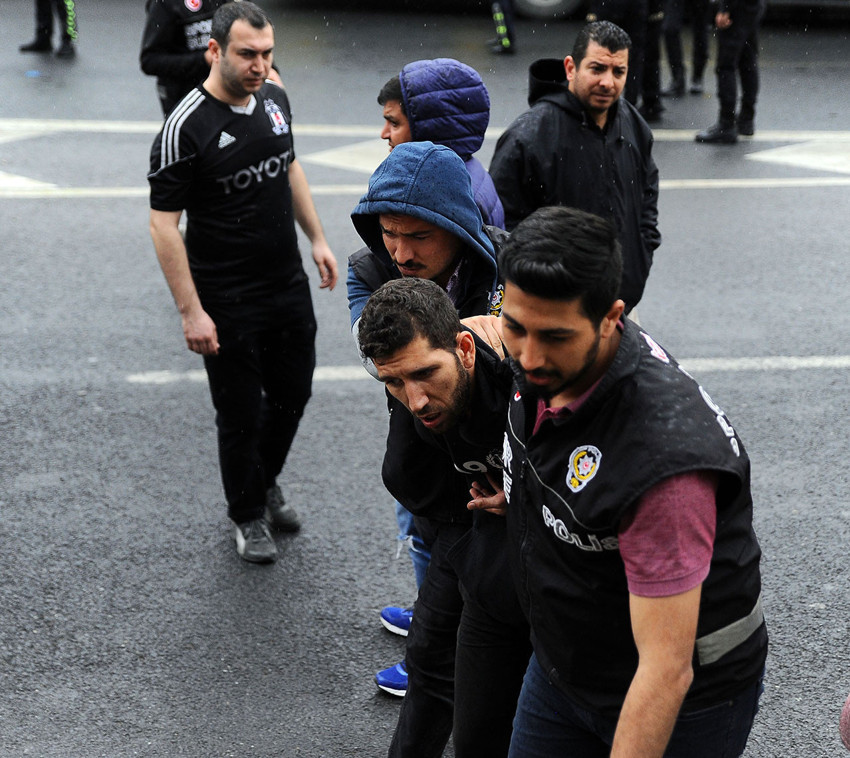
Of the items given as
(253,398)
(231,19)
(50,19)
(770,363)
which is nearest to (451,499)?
(253,398)

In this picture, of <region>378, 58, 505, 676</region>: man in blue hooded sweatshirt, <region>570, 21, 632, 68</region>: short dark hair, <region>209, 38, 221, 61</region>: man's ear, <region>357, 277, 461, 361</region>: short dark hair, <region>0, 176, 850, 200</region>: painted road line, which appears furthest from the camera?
<region>0, 176, 850, 200</region>: painted road line

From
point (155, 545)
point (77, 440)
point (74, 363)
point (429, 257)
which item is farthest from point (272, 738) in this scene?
point (74, 363)

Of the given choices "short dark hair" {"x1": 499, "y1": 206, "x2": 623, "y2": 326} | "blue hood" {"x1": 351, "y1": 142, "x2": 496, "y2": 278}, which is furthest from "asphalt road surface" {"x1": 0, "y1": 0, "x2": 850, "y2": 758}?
"short dark hair" {"x1": 499, "y1": 206, "x2": 623, "y2": 326}

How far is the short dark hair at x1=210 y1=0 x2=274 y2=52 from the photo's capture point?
4352mm

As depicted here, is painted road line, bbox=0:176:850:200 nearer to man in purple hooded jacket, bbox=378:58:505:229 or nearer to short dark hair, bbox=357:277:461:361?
man in purple hooded jacket, bbox=378:58:505:229

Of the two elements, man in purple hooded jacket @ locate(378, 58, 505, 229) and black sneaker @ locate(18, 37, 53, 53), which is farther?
black sneaker @ locate(18, 37, 53, 53)

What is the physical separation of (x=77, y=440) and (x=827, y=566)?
3307 millimetres

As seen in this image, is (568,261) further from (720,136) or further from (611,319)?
(720,136)

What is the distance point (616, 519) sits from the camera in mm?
2045

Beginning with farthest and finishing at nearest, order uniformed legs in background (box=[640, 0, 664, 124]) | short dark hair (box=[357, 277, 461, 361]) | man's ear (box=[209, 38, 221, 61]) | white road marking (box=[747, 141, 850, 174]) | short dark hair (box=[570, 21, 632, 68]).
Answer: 1. uniformed legs in background (box=[640, 0, 664, 124])
2. white road marking (box=[747, 141, 850, 174])
3. short dark hair (box=[570, 21, 632, 68])
4. man's ear (box=[209, 38, 221, 61])
5. short dark hair (box=[357, 277, 461, 361])

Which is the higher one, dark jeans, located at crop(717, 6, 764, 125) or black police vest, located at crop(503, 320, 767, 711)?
black police vest, located at crop(503, 320, 767, 711)

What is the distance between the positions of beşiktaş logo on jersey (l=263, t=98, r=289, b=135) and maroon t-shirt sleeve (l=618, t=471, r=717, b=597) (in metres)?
2.94

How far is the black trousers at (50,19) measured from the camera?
1280 centimetres

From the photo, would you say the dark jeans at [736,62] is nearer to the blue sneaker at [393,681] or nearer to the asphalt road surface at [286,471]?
the asphalt road surface at [286,471]
